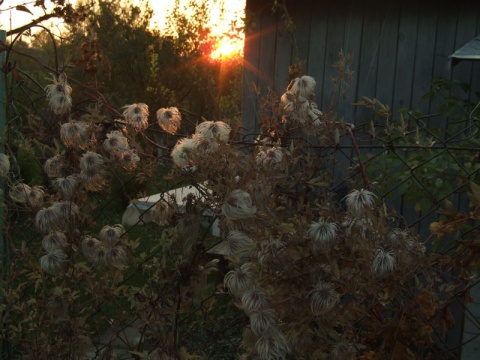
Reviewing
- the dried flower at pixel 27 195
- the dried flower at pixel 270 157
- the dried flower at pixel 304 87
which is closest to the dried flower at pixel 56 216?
the dried flower at pixel 27 195

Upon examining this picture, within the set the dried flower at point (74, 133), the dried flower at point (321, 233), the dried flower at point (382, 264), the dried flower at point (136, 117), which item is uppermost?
the dried flower at point (136, 117)

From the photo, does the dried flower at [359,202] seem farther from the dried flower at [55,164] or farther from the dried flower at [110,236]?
the dried flower at [55,164]

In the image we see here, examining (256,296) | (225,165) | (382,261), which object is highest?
(225,165)

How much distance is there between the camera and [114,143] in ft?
6.56

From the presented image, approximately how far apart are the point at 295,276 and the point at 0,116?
4.53 feet

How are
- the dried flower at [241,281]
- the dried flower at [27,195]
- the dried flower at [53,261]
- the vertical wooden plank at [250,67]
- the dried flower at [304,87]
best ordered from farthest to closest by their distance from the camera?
1. the vertical wooden plank at [250,67]
2. the dried flower at [27,195]
3. the dried flower at [53,261]
4. the dried flower at [304,87]
5. the dried flower at [241,281]

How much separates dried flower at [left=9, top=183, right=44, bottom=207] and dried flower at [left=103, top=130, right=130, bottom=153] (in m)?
0.33

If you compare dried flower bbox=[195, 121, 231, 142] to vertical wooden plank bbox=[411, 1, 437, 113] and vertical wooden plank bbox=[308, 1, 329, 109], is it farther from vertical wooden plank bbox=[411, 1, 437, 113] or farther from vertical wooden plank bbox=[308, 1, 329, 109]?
vertical wooden plank bbox=[308, 1, 329, 109]

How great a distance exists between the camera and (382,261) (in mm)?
1511

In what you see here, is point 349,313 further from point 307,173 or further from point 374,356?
point 307,173

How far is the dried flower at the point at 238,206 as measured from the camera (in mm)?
1603

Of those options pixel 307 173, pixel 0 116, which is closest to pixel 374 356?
pixel 307 173

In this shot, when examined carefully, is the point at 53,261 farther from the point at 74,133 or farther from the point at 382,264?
the point at 382,264

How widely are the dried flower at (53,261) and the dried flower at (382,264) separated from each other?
3.34 feet
